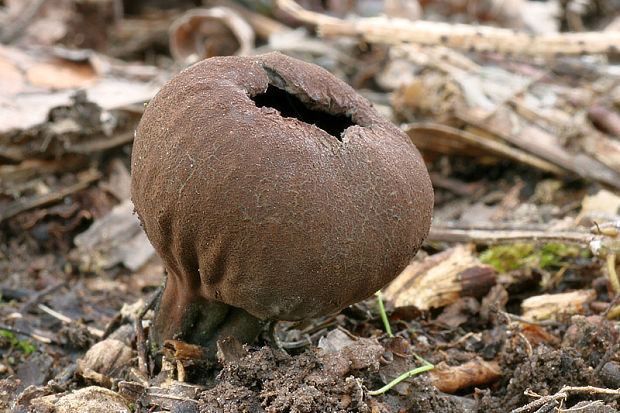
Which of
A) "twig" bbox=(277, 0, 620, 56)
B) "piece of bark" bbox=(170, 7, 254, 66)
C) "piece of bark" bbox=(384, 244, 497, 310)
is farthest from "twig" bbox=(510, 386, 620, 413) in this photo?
"piece of bark" bbox=(170, 7, 254, 66)

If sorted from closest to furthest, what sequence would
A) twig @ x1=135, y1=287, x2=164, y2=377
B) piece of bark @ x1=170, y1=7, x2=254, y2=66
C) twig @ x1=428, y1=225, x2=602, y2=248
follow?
twig @ x1=135, y1=287, x2=164, y2=377
twig @ x1=428, y1=225, x2=602, y2=248
piece of bark @ x1=170, y1=7, x2=254, y2=66

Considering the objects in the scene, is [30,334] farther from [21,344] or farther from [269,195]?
[269,195]

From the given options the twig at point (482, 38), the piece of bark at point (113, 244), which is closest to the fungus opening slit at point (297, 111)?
the piece of bark at point (113, 244)

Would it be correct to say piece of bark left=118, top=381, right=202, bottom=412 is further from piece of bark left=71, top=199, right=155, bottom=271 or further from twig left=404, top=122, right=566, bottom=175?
twig left=404, top=122, right=566, bottom=175

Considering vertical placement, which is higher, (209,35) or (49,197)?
(209,35)

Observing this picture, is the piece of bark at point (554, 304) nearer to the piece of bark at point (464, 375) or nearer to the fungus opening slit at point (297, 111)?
the piece of bark at point (464, 375)

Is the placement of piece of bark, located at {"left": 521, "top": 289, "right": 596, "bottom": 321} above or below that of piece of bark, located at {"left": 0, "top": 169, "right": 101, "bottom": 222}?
above

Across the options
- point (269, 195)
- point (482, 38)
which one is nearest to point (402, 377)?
point (269, 195)

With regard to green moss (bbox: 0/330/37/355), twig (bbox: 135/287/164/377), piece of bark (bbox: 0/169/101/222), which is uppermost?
twig (bbox: 135/287/164/377)
